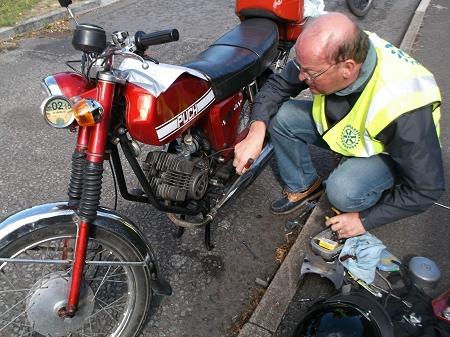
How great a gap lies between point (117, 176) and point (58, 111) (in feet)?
1.61

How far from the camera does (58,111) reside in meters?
1.59

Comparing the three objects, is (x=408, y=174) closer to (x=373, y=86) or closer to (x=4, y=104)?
(x=373, y=86)

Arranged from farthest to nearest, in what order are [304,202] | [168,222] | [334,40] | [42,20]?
→ [42,20], [304,202], [168,222], [334,40]

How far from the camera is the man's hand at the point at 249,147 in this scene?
2.20 metres

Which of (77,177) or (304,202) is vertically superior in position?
(77,177)

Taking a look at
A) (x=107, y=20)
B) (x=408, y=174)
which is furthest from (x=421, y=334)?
(x=107, y=20)

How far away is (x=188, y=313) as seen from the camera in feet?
→ 7.50

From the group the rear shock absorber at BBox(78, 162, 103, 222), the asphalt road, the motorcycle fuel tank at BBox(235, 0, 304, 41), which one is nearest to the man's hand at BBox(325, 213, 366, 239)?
the asphalt road

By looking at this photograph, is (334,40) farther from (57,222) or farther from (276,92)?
(57,222)

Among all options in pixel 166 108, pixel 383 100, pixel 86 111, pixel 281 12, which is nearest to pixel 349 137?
pixel 383 100

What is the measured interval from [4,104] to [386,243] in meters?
3.53

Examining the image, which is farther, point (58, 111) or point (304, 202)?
point (304, 202)

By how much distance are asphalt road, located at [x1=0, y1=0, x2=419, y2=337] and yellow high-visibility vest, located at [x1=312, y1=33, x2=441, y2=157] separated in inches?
32.4

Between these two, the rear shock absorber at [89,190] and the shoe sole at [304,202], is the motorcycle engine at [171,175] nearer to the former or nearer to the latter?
the rear shock absorber at [89,190]
